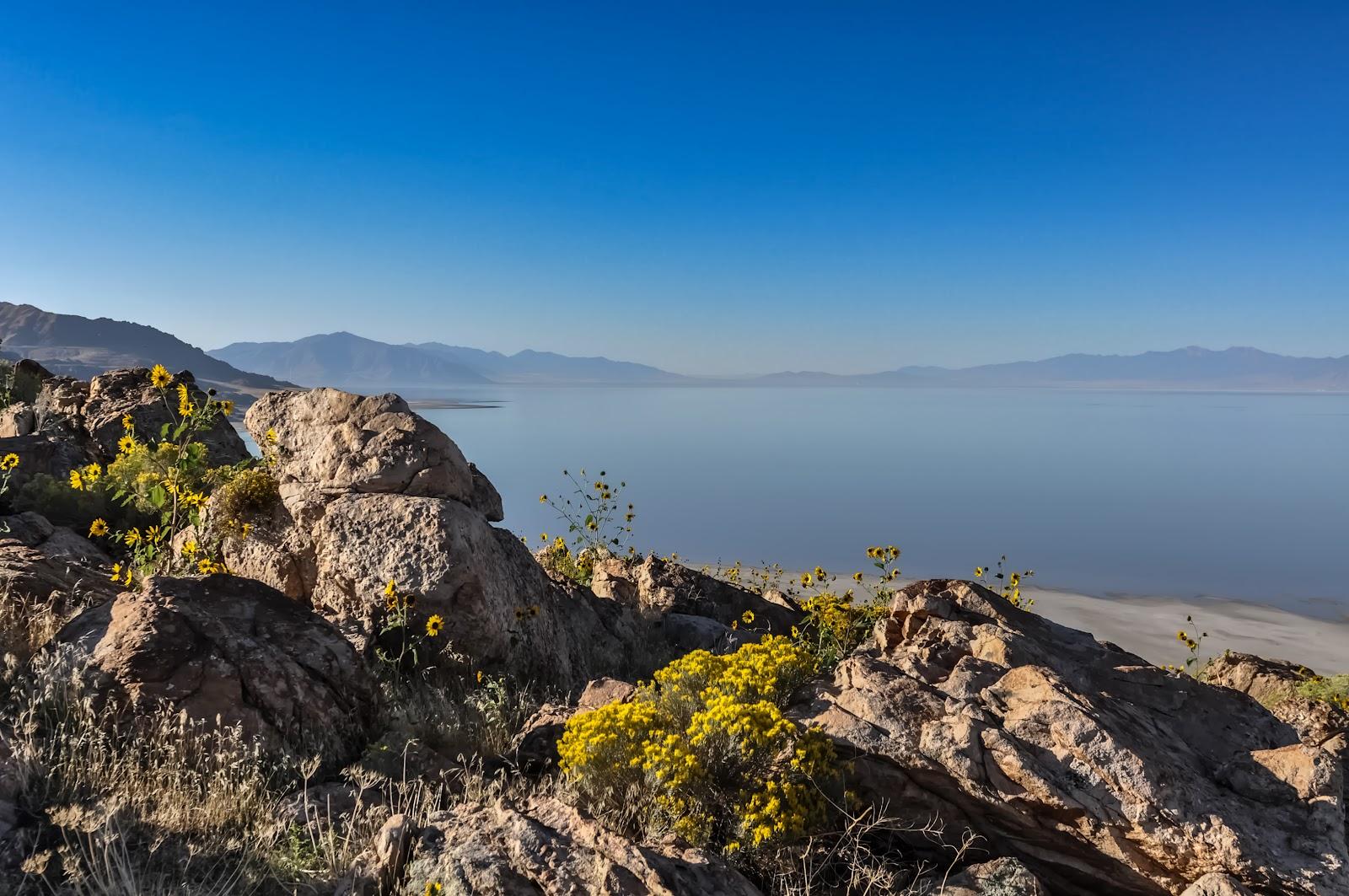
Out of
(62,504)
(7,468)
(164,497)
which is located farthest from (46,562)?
(7,468)

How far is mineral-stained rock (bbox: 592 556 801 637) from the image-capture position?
9859mm

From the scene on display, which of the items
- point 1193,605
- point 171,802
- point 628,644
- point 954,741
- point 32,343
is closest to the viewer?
point 171,802

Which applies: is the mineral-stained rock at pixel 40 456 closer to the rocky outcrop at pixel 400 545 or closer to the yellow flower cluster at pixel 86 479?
the yellow flower cluster at pixel 86 479

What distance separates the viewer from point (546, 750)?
5082mm

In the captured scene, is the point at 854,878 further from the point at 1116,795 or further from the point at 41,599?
the point at 41,599

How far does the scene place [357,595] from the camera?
6.35 metres

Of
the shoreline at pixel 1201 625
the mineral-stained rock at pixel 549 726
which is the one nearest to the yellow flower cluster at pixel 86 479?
the mineral-stained rock at pixel 549 726

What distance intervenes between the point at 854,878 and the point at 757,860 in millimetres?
488

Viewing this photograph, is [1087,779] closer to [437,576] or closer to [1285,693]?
[437,576]

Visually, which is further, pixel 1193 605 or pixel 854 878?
pixel 1193 605

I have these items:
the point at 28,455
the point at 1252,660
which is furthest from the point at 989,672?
the point at 28,455

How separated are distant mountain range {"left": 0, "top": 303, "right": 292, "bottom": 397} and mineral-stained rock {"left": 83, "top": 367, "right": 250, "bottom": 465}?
5093 inches

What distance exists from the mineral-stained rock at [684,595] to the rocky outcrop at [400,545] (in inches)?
70.0

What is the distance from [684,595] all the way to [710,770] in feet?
18.9
